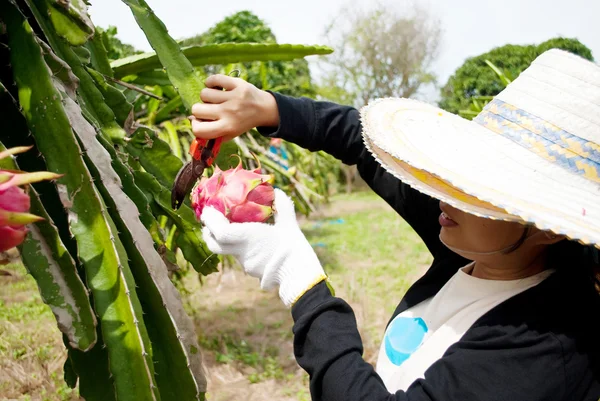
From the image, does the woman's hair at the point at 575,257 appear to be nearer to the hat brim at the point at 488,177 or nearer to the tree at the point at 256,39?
the hat brim at the point at 488,177

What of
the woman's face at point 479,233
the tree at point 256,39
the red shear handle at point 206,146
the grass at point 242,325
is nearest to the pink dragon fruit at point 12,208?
the red shear handle at point 206,146

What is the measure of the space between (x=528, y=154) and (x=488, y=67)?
1490 cm

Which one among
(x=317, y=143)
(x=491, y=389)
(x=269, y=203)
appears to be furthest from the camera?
(x=317, y=143)

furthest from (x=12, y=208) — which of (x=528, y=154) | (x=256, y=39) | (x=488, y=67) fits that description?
→ (x=488, y=67)

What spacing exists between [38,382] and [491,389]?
6.82ft

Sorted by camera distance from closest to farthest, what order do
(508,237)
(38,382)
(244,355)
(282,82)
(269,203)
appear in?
(508,237) < (269,203) < (38,382) < (244,355) < (282,82)

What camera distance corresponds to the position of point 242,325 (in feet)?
11.3

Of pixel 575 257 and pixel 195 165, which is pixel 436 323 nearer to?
pixel 575 257

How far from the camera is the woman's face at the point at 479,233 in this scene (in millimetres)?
841

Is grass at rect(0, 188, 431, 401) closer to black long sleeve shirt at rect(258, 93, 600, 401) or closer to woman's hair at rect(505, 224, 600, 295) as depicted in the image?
black long sleeve shirt at rect(258, 93, 600, 401)

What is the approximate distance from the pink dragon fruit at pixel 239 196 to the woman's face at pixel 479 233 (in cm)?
33

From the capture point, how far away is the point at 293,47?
159cm

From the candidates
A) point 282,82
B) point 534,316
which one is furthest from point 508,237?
point 282,82

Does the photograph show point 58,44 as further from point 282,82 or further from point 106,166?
point 282,82
